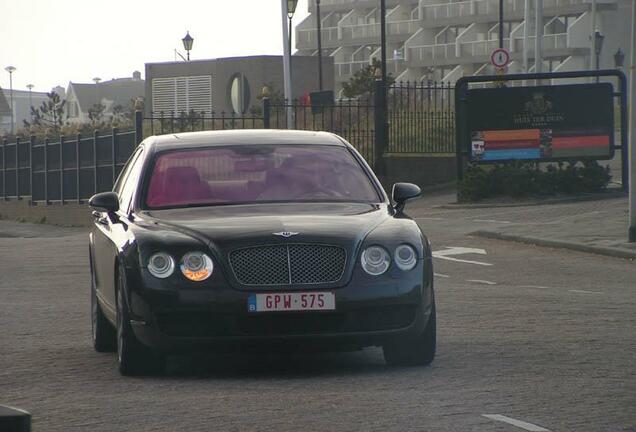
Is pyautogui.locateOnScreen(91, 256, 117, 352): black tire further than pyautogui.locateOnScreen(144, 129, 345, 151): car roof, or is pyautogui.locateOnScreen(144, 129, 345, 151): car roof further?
pyautogui.locateOnScreen(91, 256, 117, 352): black tire

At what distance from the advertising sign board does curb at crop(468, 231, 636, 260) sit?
703 cm

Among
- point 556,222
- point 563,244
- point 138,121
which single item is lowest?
point 563,244

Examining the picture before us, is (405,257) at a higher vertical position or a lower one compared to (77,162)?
lower

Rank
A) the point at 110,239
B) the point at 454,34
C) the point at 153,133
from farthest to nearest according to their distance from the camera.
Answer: the point at 454,34
the point at 153,133
the point at 110,239

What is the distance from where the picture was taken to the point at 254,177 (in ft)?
34.4

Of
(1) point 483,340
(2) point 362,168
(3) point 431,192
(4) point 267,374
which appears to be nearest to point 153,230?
(4) point 267,374

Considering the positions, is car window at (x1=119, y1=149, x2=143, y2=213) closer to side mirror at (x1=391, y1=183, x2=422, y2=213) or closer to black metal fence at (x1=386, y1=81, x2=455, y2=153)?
side mirror at (x1=391, y1=183, x2=422, y2=213)

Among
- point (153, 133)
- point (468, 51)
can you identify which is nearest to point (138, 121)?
point (153, 133)

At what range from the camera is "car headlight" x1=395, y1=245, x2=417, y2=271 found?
9352 millimetres

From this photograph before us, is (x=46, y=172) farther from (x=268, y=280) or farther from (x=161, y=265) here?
(x=268, y=280)

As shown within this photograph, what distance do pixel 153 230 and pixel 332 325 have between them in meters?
1.24

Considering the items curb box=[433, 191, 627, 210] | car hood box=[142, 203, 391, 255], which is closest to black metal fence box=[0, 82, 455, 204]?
curb box=[433, 191, 627, 210]

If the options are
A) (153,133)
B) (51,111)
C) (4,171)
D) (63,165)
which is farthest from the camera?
(51,111)

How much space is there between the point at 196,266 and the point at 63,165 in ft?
124
